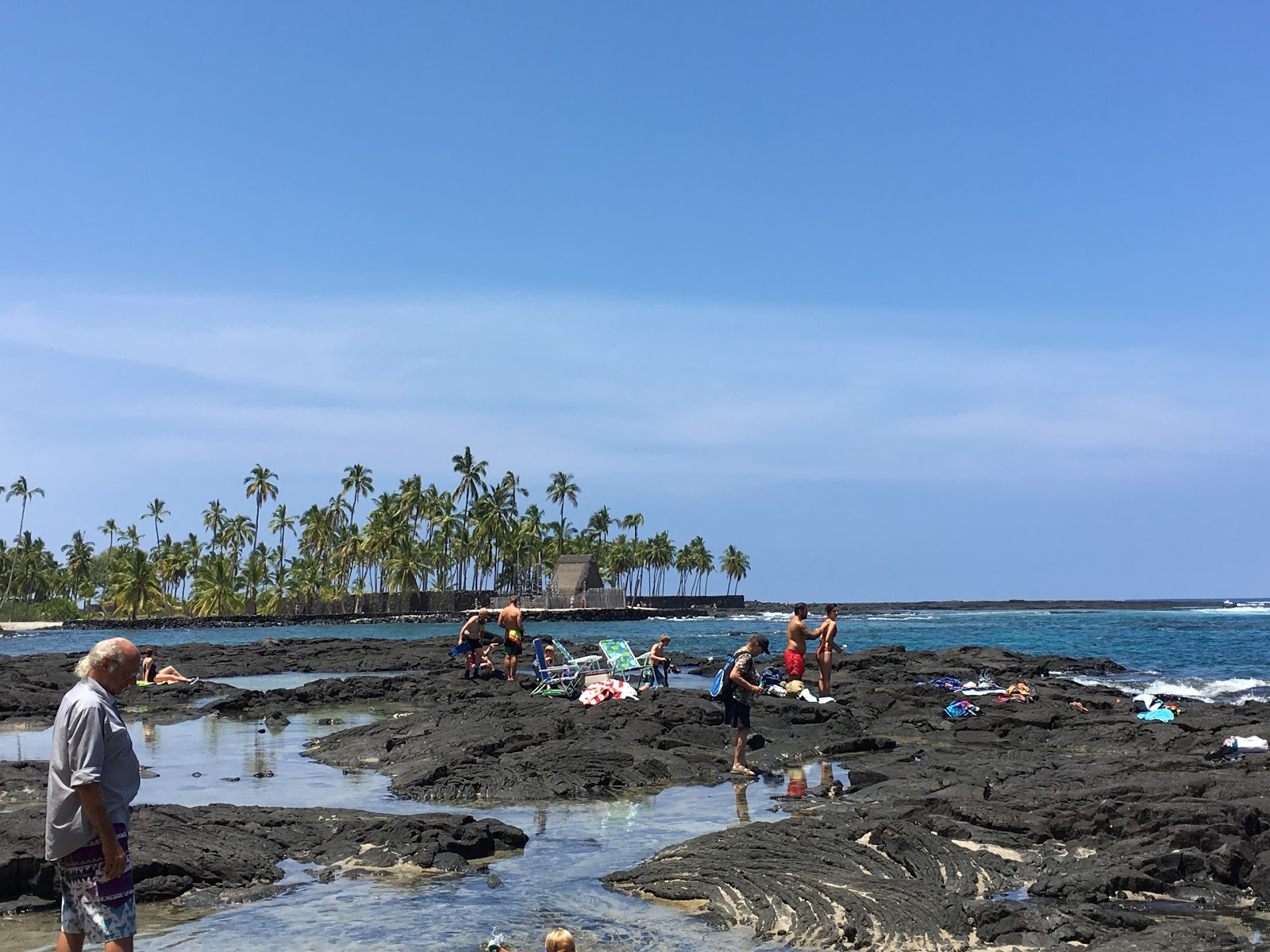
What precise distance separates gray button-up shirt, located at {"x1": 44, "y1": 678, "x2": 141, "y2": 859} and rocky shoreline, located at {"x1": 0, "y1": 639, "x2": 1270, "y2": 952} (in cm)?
483

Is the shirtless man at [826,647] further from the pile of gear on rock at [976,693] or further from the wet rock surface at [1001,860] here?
the wet rock surface at [1001,860]

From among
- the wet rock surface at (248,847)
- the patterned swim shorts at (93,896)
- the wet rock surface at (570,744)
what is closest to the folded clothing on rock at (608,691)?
the wet rock surface at (570,744)

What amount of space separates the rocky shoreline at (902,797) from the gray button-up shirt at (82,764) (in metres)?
4.83

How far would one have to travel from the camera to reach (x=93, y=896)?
580 centimetres

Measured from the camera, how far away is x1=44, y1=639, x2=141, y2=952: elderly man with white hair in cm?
564

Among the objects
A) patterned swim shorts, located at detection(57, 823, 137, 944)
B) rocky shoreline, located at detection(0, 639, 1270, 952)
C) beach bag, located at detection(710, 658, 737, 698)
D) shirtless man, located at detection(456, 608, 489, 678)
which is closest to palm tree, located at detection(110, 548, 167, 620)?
rocky shoreline, located at detection(0, 639, 1270, 952)

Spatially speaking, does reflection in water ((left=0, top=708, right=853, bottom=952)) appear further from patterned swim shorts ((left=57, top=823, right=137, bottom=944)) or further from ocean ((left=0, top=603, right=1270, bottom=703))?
ocean ((left=0, top=603, right=1270, bottom=703))

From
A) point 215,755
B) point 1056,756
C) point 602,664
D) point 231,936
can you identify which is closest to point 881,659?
point 602,664

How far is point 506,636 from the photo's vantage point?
27.6 metres

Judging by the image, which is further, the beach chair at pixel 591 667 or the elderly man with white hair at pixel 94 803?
the beach chair at pixel 591 667

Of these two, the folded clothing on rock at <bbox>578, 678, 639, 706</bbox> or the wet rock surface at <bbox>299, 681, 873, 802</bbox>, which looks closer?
the wet rock surface at <bbox>299, 681, 873, 802</bbox>

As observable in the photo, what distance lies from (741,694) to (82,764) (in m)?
10.8

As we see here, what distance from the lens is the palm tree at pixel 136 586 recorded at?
10050 cm

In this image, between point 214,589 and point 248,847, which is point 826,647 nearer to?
point 248,847
